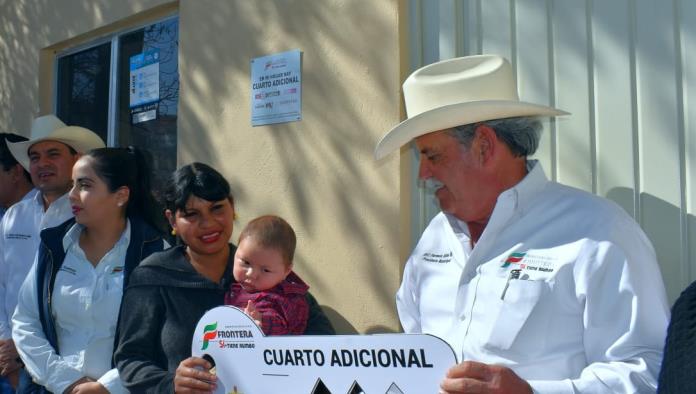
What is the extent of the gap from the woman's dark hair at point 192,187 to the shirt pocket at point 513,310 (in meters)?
1.45

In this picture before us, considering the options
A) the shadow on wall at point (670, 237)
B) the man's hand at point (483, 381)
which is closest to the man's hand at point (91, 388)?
the man's hand at point (483, 381)

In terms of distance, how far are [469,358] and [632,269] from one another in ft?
1.96

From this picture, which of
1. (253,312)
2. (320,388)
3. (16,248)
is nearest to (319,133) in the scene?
(253,312)

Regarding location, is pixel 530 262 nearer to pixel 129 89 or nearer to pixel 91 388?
pixel 91 388

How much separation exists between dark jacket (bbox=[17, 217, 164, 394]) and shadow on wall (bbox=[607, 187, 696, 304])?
2337mm

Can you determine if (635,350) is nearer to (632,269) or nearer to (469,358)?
(632,269)

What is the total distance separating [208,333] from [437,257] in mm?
916

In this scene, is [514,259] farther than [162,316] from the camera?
No

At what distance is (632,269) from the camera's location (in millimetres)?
2307

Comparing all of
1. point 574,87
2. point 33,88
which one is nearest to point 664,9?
point 574,87

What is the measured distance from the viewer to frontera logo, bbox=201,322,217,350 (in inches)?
116

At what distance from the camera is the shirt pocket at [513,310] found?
95.4 inches

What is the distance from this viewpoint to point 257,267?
319cm

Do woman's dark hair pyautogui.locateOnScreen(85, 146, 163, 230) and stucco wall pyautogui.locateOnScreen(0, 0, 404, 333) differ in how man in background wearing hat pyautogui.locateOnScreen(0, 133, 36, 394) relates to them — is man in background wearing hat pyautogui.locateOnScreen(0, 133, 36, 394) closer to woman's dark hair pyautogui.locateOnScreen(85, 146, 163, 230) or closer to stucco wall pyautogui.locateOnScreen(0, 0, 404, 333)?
stucco wall pyautogui.locateOnScreen(0, 0, 404, 333)
